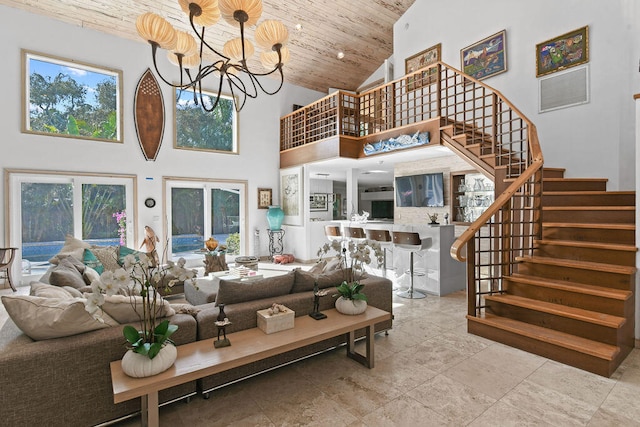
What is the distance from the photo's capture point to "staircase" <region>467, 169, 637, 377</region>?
2.82m

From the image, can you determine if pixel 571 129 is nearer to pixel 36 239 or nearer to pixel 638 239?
pixel 638 239

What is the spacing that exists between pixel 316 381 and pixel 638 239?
327 centimetres

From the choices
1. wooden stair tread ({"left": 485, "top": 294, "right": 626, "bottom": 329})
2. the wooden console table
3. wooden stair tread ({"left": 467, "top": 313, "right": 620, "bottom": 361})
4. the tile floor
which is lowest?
the tile floor

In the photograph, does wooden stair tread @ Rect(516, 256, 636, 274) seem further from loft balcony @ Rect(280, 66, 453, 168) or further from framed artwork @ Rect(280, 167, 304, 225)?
framed artwork @ Rect(280, 167, 304, 225)

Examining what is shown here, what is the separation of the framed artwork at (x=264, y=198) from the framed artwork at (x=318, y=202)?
3.52ft

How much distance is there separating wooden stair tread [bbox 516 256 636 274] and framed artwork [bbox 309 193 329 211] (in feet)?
18.5

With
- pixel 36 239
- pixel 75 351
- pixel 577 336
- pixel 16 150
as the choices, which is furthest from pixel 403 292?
pixel 16 150

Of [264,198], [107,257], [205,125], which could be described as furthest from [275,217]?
[107,257]

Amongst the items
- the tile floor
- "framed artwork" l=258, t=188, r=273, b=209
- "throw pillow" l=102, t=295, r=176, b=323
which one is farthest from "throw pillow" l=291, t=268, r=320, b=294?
"framed artwork" l=258, t=188, r=273, b=209

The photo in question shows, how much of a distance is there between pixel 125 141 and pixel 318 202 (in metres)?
4.69

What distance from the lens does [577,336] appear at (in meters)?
2.97

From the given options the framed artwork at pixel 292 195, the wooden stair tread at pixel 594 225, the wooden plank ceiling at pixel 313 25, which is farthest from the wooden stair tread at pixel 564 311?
the wooden plank ceiling at pixel 313 25

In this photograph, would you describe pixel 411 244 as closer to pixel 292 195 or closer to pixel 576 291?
pixel 576 291

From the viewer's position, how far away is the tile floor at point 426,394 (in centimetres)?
210
